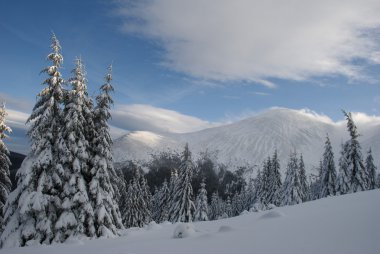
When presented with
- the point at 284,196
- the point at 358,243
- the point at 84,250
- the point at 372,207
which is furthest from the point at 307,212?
the point at 284,196

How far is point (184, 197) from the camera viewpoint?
148 feet

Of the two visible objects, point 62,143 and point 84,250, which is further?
point 62,143

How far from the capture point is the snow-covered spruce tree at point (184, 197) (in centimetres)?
4493

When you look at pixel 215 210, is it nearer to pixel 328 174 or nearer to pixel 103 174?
pixel 328 174

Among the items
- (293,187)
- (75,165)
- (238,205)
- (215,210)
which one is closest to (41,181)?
(75,165)

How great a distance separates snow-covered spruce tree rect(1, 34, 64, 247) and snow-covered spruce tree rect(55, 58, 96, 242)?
0.51 metres

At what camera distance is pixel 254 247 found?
6.87 m

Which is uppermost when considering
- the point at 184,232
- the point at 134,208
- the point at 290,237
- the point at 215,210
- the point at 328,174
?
the point at 328,174

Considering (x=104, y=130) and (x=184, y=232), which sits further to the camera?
(x=104, y=130)

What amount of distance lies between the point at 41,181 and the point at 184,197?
90.4ft

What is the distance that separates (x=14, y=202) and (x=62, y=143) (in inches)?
174

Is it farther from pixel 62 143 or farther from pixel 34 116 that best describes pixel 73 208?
Answer: pixel 34 116

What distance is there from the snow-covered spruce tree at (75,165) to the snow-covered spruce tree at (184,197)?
970 inches

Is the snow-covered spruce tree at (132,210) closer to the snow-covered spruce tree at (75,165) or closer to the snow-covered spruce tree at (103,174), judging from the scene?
the snow-covered spruce tree at (103,174)
